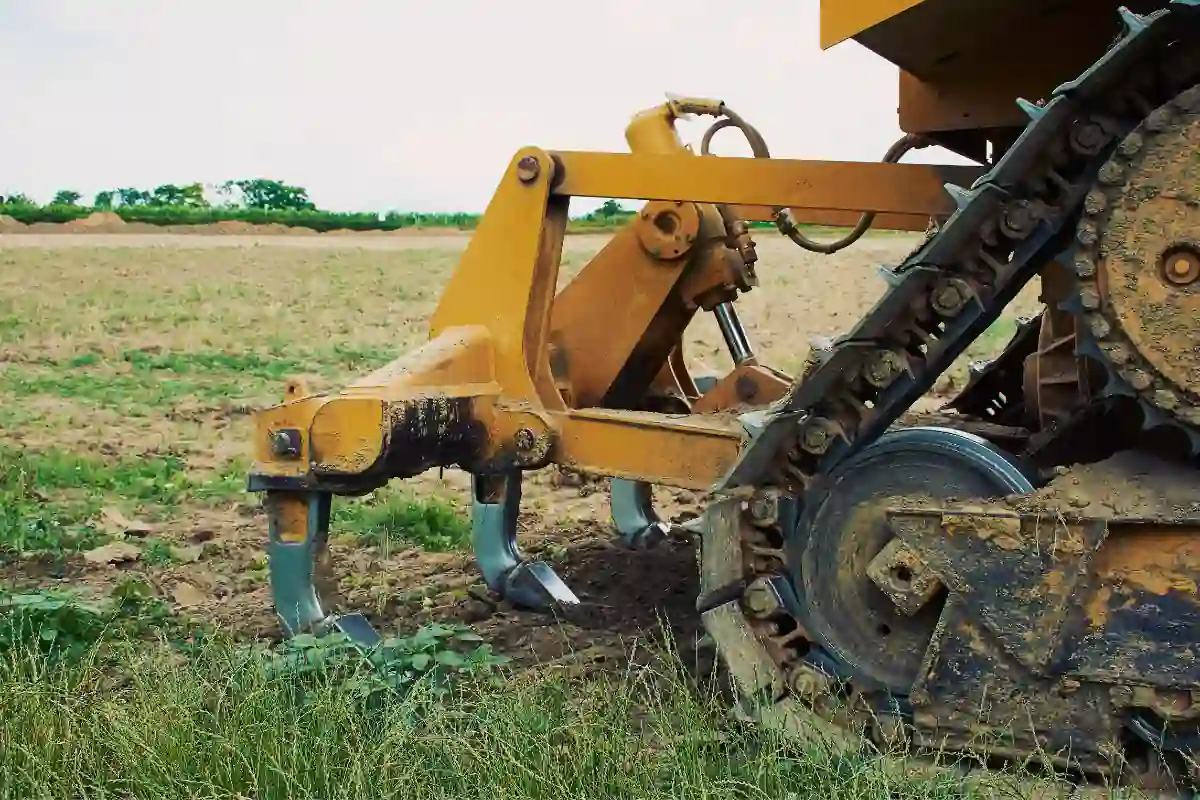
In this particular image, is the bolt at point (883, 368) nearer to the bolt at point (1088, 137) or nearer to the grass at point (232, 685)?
the bolt at point (1088, 137)

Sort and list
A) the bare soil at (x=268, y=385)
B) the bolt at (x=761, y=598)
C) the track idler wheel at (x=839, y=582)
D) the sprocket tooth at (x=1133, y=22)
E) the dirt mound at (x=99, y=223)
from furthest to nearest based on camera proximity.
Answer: the dirt mound at (x=99, y=223) → the bare soil at (x=268, y=385) → the bolt at (x=761, y=598) → the track idler wheel at (x=839, y=582) → the sprocket tooth at (x=1133, y=22)

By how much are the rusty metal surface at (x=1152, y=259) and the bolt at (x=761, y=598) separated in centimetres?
98

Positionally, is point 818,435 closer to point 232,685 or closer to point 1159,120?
point 1159,120

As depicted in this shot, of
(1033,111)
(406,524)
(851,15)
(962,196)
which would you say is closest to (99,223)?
(406,524)

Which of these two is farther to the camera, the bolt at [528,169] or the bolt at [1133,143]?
the bolt at [528,169]

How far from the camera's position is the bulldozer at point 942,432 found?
3006 mm

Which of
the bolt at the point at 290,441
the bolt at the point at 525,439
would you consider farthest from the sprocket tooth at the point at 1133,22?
the bolt at the point at 290,441

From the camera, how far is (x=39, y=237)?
33.7m

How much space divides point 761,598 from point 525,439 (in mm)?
1180

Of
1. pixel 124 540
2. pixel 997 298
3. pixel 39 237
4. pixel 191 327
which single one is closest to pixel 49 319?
pixel 191 327

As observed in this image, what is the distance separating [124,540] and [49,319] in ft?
35.1

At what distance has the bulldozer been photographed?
3.01 m

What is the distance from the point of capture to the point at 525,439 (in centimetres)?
432

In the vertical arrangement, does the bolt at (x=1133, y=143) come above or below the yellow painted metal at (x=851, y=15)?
below
